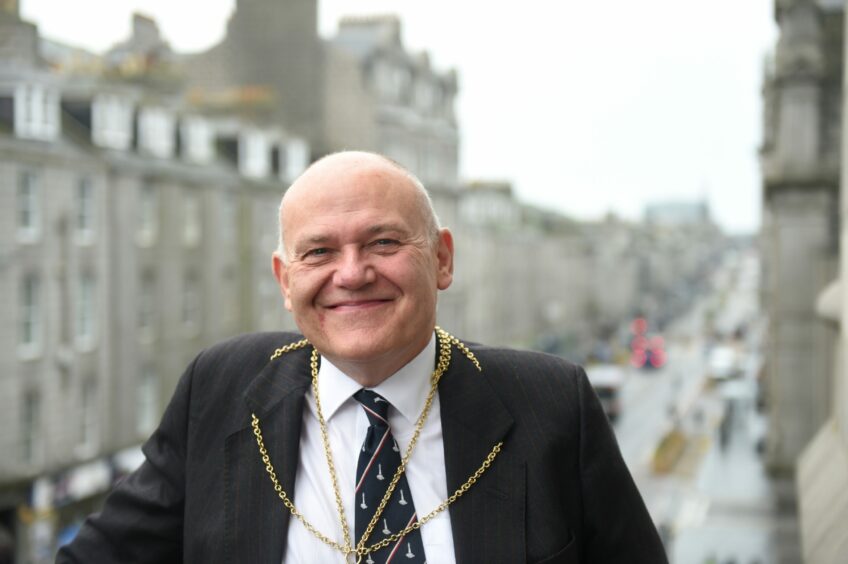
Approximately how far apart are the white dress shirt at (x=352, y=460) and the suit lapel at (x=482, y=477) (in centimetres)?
5

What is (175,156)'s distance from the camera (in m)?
30.5

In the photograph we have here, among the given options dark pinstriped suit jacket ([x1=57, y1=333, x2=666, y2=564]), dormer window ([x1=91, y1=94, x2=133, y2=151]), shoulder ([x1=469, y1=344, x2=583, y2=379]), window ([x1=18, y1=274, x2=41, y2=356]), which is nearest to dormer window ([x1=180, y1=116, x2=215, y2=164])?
dormer window ([x1=91, y1=94, x2=133, y2=151])

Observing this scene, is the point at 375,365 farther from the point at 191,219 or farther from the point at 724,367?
the point at 724,367

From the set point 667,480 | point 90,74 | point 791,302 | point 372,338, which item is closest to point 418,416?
point 372,338

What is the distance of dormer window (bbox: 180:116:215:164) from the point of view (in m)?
31.4

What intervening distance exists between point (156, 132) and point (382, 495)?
2798 centimetres

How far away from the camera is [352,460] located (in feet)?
10.1

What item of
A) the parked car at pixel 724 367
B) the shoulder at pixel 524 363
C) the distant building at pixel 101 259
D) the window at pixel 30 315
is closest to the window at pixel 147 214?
the distant building at pixel 101 259

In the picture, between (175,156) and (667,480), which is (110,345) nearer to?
(175,156)

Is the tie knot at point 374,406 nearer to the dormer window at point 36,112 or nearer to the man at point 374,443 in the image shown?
the man at point 374,443

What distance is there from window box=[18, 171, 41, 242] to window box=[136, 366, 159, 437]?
6099 millimetres

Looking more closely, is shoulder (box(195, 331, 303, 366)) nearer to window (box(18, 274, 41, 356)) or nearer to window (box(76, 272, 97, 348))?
window (box(18, 274, 41, 356))

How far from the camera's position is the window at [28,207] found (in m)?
23.5

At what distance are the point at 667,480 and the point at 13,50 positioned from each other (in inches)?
960
